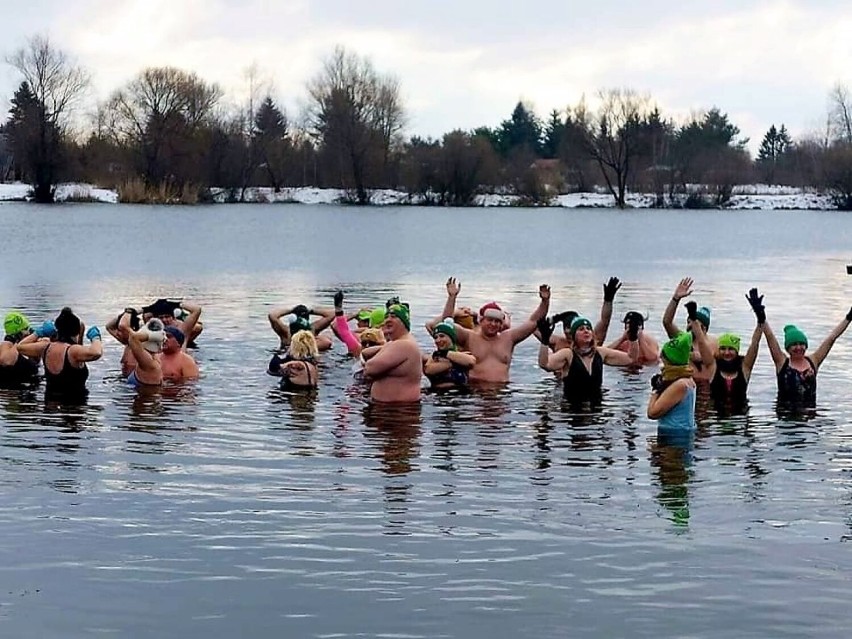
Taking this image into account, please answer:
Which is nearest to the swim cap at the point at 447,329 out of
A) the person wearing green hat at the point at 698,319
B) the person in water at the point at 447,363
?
the person in water at the point at 447,363

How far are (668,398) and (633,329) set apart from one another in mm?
5298

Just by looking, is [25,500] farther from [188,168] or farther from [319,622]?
[188,168]

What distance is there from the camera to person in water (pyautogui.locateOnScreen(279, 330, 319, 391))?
14.8 m

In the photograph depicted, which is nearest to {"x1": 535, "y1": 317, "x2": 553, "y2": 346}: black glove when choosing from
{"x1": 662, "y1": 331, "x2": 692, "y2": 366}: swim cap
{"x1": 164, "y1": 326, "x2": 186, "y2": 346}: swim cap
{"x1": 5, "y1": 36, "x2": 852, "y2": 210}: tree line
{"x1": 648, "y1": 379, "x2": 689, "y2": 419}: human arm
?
{"x1": 648, "y1": 379, "x2": 689, "y2": 419}: human arm

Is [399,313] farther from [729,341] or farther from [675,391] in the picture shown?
[729,341]

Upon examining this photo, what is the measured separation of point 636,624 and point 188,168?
7972 cm

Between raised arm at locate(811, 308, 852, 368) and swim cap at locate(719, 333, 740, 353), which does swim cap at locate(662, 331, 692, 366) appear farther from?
raised arm at locate(811, 308, 852, 368)

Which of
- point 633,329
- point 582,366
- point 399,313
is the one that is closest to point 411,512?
point 399,313

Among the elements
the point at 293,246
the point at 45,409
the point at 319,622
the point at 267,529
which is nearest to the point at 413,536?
the point at 267,529

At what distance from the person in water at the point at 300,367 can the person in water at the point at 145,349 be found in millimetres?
1403

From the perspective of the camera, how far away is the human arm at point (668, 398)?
1173 centimetres

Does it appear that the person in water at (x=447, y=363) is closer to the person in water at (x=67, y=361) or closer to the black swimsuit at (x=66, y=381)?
the person in water at (x=67, y=361)

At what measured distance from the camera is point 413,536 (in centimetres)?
894

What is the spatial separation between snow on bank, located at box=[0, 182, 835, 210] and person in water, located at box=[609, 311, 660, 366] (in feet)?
219
